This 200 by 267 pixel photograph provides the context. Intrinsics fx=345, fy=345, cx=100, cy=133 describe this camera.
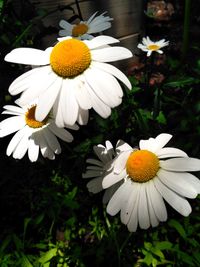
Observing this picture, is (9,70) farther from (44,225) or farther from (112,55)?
(112,55)

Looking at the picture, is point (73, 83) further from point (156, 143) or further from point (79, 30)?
point (79, 30)

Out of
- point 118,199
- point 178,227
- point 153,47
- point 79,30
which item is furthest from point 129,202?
point 153,47

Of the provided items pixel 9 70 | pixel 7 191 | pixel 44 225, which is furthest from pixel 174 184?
pixel 7 191

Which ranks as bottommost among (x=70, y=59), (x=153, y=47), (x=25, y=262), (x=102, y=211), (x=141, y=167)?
(x=102, y=211)

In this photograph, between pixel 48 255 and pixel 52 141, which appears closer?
pixel 52 141

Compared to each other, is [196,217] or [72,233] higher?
[196,217]

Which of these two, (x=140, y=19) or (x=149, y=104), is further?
(x=140, y=19)

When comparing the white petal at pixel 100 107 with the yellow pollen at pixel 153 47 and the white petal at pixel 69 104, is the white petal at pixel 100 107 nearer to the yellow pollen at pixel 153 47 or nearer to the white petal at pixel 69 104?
the white petal at pixel 69 104

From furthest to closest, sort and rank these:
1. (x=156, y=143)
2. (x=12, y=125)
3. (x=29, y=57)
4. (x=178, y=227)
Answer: (x=178, y=227) < (x=12, y=125) < (x=156, y=143) < (x=29, y=57)
